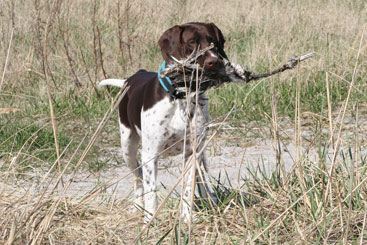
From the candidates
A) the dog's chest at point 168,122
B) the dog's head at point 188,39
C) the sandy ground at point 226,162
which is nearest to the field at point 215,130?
the sandy ground at point 226,162

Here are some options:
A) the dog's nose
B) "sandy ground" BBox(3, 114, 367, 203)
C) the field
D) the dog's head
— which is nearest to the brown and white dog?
the dog's head

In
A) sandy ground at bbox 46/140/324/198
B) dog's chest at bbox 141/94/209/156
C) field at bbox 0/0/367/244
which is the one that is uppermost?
dog's chest at bbox 141/94/209/156

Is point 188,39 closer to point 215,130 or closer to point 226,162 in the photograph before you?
point 215,130

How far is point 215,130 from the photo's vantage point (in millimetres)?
3984

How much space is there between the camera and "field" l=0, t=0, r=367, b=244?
250 centimetres

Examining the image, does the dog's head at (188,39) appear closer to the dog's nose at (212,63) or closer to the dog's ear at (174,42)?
the dog's ear at (174,42)

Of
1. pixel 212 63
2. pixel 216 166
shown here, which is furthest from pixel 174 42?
pixel 216 166

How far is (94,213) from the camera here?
10.1 ft

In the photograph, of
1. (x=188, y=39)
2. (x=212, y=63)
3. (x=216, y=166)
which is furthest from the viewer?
(x=216, y=166)

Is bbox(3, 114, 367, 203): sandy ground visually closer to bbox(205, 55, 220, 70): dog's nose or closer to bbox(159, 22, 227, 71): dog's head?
bbox(159, 22, 227, 71): dog's head

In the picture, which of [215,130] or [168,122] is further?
[215,130]

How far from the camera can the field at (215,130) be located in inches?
98.3

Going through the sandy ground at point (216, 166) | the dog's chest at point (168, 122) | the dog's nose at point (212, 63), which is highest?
the dog's nose at point (212, 63)

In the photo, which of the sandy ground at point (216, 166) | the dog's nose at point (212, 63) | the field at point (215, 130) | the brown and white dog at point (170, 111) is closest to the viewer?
the field at point (215, 130)
